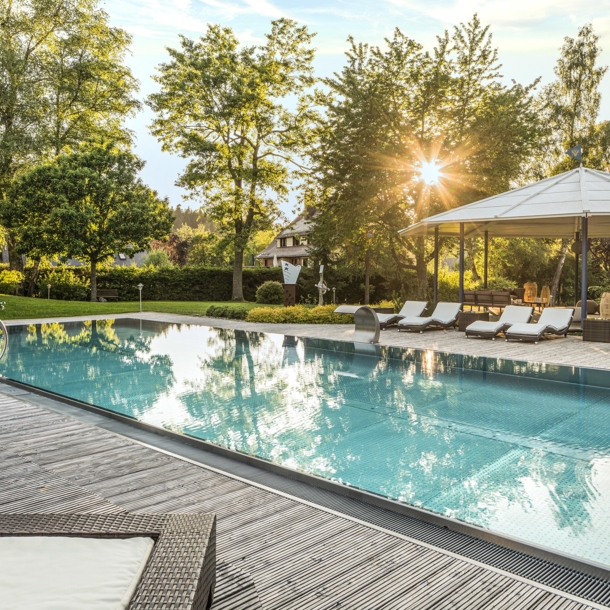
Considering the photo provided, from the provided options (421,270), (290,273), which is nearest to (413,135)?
(421,270)

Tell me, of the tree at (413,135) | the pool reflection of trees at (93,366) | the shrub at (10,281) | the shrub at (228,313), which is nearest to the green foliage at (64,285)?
the shrub at (10,281)

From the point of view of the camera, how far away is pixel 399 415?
666 centimetres

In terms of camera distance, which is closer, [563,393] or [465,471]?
[465,471]

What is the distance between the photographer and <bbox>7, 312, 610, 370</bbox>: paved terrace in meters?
10.4

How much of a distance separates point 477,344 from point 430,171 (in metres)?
9.56

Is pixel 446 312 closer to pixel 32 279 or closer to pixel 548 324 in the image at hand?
pixel 548 324

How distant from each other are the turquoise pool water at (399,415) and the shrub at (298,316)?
510cm

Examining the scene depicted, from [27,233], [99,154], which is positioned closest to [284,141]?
[99,154]

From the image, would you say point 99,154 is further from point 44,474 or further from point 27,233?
point 44,474

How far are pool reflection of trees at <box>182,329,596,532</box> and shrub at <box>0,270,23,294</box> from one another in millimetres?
20221

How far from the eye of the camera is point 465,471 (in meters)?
4.78

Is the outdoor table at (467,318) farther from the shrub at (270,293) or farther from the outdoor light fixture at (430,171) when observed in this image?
the shrub at (270,293)

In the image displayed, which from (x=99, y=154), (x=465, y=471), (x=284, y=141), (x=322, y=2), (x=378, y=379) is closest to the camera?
(x=465, y=471)

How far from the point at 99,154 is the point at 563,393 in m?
22.9
